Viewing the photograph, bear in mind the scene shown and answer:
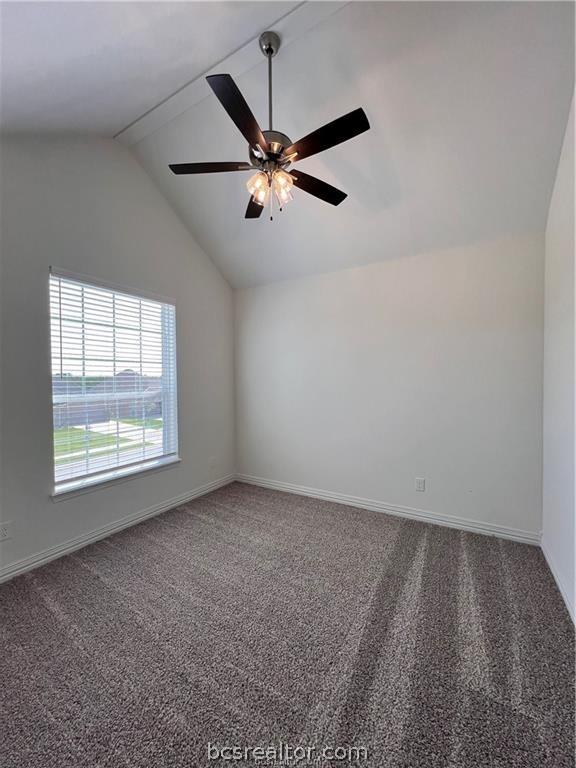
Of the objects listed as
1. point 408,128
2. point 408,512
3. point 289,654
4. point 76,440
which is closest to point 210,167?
point 408,128

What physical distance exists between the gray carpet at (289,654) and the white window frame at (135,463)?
0.51 m

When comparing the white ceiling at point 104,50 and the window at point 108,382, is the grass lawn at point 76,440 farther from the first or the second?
the white ceiling at point 104,50

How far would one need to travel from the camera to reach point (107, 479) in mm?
2525

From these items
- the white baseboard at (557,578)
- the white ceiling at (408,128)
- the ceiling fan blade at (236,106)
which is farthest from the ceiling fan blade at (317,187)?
the white baseboard at (557,578)

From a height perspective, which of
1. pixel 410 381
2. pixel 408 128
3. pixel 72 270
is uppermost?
pixel 408 128

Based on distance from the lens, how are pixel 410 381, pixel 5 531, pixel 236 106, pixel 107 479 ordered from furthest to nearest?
pixel 410 381 → pixel 107 479 → pixel 5 531 → pixel 236 106

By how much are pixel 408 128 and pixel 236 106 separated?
4.14ft

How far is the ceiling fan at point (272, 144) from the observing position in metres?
1.30

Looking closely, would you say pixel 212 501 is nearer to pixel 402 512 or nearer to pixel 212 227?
pixel 402 512

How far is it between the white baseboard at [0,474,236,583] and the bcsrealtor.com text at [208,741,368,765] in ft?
5.82

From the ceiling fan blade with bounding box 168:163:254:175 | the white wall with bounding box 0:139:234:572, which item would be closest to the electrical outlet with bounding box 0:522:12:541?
the white wall with bounding box 0:139:234:572

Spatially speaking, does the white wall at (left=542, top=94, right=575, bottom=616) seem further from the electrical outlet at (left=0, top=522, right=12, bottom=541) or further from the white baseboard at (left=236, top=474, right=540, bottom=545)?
the electrical outlet at (left=0, top=522, right=12, bottom=541)

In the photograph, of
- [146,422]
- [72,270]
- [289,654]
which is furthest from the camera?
[146,422]

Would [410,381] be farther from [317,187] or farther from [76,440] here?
[76,440]
